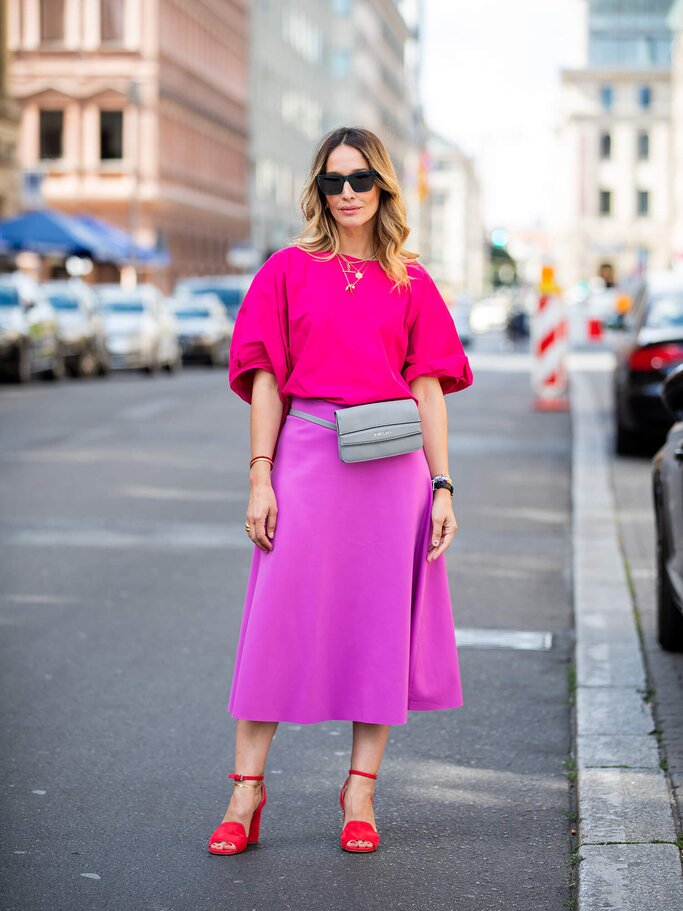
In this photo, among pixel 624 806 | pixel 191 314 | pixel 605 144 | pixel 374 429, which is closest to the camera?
pixel 374 429

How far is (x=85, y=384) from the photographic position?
3011cm

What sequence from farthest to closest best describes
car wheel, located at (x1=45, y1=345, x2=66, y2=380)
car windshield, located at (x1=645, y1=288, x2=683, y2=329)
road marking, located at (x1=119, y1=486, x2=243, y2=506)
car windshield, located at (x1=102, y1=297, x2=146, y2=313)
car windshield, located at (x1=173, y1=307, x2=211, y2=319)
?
Answer: car windshield, located at (x1=173, y1=307, x2=211, y2=319) → car windshield, located at (x1=102, y1=297, x2=146, y2=313) → car wheel, located at (x1=45, y1=345, x2=66, y2=380) → car windshield, located at (x1=645, y1=288, x2=683, y2=329) → road marking, located at (x1=119, y1=486, x2=243, y2=506)

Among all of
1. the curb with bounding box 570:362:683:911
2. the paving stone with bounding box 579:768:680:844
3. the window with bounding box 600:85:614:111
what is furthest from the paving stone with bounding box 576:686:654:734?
the window with bounding box 600:85:614:111

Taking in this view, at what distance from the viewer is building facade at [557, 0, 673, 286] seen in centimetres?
13825

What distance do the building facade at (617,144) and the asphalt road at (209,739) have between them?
128231 mm

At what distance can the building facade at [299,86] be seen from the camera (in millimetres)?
82250

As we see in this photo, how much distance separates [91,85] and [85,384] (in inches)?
1350

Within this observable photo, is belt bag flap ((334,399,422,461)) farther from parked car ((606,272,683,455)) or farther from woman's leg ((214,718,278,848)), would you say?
parked car ((606,272,683,455))

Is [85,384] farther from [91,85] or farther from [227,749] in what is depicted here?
[91,85]

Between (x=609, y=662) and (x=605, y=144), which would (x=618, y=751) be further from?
(x=605, y=144)

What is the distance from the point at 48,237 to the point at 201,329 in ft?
14.8

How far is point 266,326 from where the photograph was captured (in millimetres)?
4613

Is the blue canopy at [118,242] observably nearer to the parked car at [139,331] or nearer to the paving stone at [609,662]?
the parked car at [139,331]

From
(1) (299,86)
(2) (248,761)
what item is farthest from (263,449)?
(1) (299,86)
